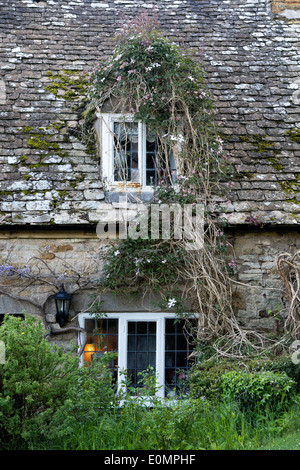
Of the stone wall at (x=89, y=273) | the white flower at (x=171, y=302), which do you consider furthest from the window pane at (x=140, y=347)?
the white flower at (x=171, y=302)

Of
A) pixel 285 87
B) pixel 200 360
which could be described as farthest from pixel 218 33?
pixel 200 360

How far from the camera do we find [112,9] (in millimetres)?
9961

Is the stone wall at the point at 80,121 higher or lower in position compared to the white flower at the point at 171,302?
higher

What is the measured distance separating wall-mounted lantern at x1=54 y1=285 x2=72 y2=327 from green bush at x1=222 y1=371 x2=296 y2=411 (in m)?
2.47

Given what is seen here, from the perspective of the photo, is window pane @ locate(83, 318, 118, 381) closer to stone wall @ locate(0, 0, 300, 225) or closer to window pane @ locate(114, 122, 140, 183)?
stone wall @ locate(0, 0, 300, 225)

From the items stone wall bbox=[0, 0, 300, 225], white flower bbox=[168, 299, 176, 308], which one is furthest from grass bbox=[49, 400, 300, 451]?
stone wall bbox=[0, 0, 300, 225]

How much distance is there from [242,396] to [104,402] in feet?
5.14

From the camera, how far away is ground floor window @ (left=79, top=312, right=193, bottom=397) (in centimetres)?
720

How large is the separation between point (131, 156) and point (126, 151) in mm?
112

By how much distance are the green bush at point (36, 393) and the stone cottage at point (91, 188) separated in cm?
202

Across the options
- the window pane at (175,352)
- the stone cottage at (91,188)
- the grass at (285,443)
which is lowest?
the grass at (285,443)

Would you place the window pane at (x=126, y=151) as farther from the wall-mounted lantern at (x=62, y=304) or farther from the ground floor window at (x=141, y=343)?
the ground floor window at (x=141, y=343)

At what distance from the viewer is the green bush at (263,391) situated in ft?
18.3

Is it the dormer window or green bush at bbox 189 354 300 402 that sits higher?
the dormer window
